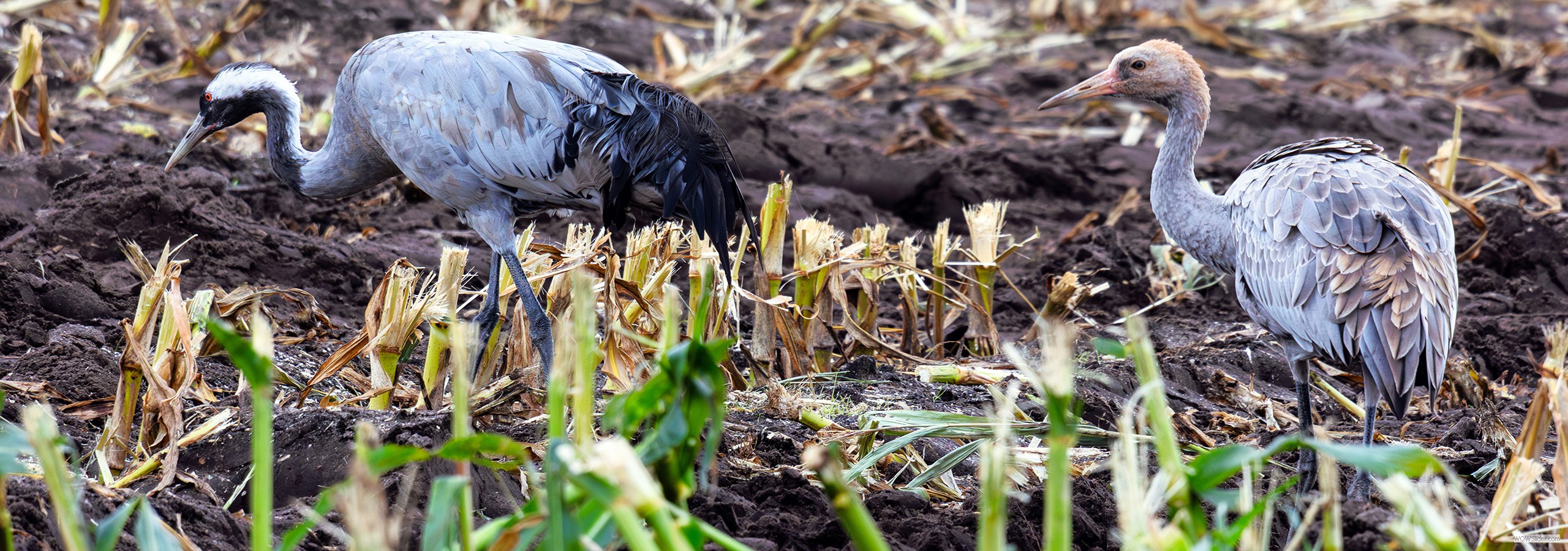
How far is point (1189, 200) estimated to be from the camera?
4.47 meters

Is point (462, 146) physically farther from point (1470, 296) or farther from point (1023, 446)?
point (1470, 296)

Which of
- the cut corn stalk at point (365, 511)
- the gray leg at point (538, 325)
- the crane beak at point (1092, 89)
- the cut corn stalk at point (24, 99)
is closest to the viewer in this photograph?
the cut corn stalk at point (365, 511)

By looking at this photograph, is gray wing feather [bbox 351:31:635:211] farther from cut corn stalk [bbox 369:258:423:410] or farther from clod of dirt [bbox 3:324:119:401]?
clod of dirt [bbox 3:324:119:401]

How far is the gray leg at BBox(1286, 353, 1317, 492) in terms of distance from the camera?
3.95m

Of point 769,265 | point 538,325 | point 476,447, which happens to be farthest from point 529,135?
point 476,447

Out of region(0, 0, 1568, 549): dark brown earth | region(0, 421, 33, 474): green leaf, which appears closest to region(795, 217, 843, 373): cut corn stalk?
region(0, 0, 1568, 549): dark brown earth

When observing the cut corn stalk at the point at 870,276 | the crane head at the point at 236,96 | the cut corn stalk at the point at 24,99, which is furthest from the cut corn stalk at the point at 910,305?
the cut corn stalk at the point at 24,99

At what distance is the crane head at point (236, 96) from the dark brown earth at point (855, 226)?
386mm

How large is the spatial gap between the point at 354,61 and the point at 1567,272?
5.26 meters

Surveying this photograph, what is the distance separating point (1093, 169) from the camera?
26.0ft

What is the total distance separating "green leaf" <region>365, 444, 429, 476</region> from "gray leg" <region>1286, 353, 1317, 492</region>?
278 cm

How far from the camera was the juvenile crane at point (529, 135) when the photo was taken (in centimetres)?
423

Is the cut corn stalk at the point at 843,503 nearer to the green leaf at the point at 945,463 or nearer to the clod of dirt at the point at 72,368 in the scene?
the green leaf at the point at 945,463

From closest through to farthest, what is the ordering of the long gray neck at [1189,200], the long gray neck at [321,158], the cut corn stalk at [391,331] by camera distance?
the cut corn stalk at [391,331] < the long gray neck at [1189,200] < the long gray neck at [321,158]
